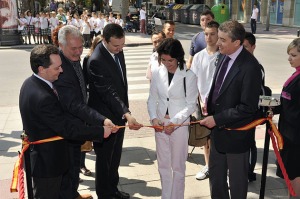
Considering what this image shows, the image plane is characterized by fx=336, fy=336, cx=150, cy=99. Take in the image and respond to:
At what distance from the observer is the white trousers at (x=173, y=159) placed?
3750mm

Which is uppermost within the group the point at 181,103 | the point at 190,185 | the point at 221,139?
the point at 181,103

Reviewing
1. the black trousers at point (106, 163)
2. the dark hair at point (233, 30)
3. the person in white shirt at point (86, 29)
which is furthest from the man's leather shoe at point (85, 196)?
the person in white shirt at point (86, 29)

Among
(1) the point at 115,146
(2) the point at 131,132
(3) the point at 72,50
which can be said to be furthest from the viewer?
(2) the point at 131,132

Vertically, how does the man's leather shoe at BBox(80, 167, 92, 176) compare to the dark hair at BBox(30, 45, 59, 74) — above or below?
below

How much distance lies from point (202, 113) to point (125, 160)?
1501mm

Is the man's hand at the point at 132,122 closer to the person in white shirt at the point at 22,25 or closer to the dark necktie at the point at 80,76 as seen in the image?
the dark necktie at the point at 80,76

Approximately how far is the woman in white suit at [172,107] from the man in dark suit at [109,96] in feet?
1.09

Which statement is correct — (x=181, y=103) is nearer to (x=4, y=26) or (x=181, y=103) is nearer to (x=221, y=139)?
(x=221, y=139)

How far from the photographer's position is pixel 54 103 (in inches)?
115

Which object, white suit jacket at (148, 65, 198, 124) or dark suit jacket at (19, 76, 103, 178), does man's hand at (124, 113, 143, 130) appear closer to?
white suit jacket at (148, 65, 198, 124)

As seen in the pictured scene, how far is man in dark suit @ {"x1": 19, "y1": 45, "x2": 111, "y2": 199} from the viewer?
287cm

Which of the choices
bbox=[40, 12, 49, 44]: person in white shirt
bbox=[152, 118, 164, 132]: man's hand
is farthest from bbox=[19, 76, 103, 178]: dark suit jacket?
bbox=[40, 12, 49, 44]: person in white shirt

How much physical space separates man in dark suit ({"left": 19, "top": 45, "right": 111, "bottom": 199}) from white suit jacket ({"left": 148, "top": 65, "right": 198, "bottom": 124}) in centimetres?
106

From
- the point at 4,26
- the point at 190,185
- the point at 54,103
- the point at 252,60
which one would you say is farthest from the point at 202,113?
the point at 4,26
